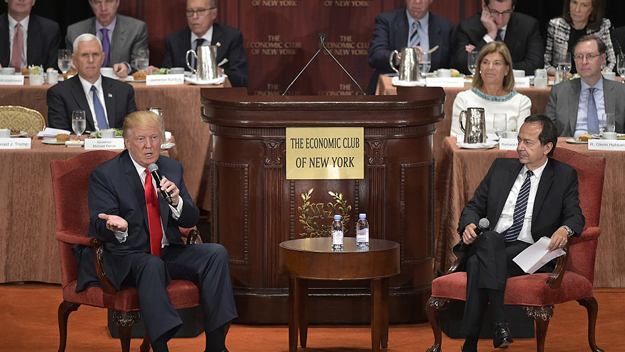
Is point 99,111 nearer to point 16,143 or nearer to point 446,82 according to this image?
point 16,143

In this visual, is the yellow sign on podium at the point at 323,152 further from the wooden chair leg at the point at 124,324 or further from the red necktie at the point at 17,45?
the red necktie at the point at 17,45

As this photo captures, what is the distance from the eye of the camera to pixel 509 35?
9.34 m

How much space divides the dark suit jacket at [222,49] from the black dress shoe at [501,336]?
14.1ft

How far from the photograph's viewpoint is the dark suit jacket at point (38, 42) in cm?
953

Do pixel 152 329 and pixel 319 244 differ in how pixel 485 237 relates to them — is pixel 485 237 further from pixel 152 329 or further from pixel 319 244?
pixel 152 329

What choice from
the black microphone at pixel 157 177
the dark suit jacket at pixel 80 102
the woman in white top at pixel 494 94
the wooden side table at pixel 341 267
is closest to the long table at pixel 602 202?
the woman in white top at pixel 494 94

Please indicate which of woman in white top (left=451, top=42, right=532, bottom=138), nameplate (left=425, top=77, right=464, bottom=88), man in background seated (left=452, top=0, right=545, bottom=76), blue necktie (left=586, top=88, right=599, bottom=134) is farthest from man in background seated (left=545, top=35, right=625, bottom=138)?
man in background seated (left=452, top=0, right=545, bottom=76)

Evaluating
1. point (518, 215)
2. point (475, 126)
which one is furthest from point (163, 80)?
point (518, 215)

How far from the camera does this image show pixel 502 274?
524cm

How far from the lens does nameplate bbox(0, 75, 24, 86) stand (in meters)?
8.36

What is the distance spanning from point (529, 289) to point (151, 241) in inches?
71.8

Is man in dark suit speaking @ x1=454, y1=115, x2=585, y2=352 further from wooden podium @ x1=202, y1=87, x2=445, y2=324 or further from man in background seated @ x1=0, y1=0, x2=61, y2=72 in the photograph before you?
man in background seated @ x1=0, y1=0, x2=61, y2=72

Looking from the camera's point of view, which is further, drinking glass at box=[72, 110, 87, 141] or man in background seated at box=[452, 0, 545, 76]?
man in background seated at box=[452, 0, 545, 76]

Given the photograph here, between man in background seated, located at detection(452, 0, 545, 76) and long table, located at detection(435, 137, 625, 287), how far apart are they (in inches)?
99.8
